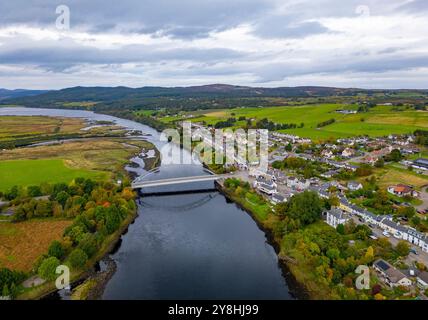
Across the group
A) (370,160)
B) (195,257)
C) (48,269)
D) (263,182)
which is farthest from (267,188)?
(48,269)

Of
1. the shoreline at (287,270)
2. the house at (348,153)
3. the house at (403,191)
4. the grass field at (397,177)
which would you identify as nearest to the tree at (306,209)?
the shoreline at (287,270)

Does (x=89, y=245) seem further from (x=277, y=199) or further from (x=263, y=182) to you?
(x=263, y=182)

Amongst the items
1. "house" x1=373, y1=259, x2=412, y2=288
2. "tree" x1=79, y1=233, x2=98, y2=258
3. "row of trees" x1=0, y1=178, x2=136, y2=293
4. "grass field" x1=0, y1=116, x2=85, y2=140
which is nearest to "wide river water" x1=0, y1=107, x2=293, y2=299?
"tree" x1=79, y1=233, x2=98, y2=258

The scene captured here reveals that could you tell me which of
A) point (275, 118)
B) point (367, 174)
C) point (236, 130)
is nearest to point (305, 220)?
point (367, 174)

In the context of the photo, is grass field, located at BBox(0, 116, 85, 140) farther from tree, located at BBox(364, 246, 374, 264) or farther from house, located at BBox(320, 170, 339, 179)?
tree, located at BBox(364, 246, 374, 264)

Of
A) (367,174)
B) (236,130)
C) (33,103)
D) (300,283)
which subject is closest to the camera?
(300,283)
